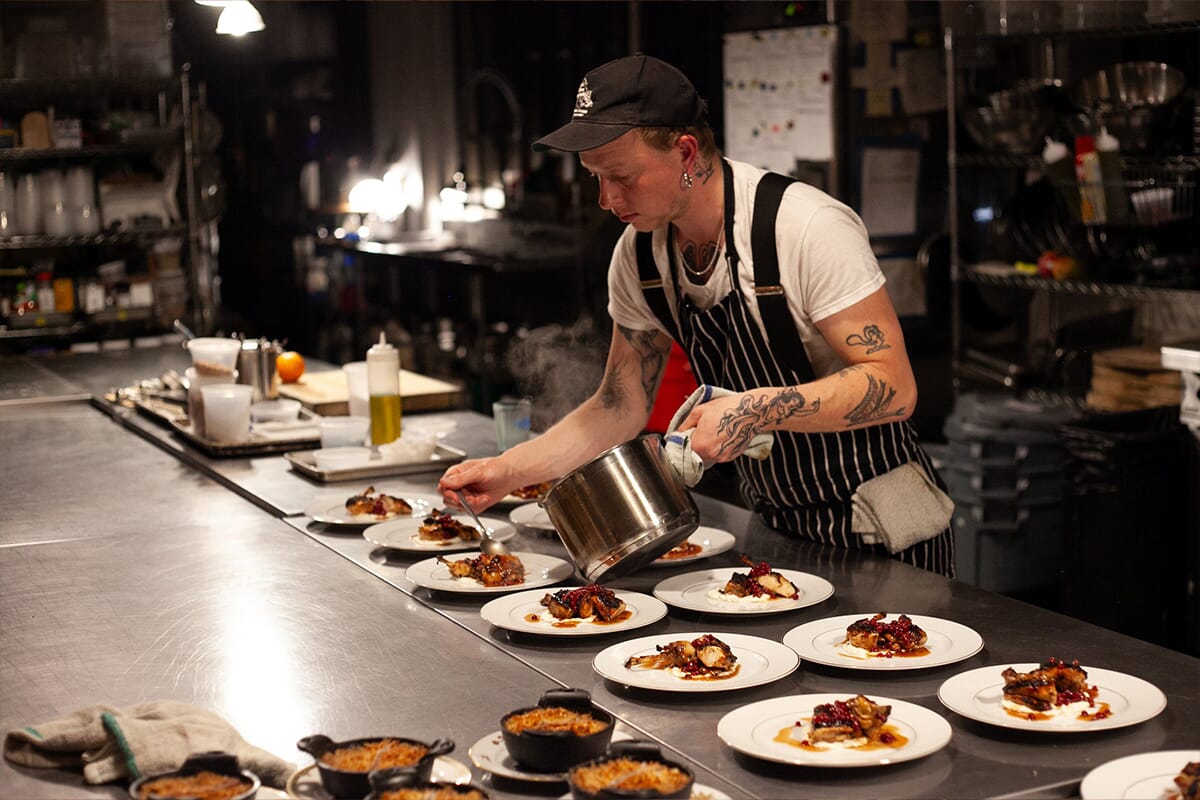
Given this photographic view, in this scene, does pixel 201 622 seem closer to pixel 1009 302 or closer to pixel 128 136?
pixel 1009 302

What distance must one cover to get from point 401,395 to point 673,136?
196cm

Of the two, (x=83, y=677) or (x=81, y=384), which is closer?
(x=83, y=677)

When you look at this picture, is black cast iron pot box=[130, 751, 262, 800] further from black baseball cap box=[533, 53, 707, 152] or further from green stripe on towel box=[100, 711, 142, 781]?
black baseball cap box=[533, 53, 707, 152]

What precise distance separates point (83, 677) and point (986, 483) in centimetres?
368

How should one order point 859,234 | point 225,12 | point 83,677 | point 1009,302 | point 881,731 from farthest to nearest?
point 1009,302, point 225,12, point 859,234, point 83,677, point 881,731

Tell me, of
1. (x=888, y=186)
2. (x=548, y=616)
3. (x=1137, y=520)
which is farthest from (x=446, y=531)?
(x=888, y=186)

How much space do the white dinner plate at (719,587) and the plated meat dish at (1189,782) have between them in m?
0.77

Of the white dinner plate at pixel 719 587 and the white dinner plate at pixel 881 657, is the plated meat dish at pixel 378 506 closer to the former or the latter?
the white dinner plate at pixel 719 587

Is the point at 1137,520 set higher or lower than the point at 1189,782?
lower

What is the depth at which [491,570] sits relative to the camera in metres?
2.42

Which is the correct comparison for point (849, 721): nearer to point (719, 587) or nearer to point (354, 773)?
point (354, 773)

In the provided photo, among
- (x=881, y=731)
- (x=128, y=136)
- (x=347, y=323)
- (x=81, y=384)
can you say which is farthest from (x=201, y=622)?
(x=347, y=323)

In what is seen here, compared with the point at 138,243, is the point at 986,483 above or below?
below

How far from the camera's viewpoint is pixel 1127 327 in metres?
5.36
